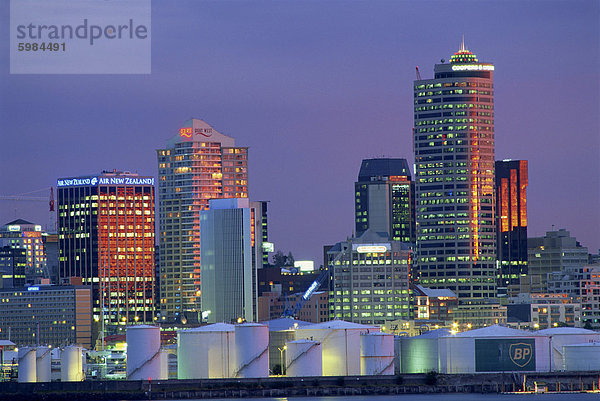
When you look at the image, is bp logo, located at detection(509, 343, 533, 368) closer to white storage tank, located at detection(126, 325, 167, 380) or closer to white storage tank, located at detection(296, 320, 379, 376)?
white storage tank, located at detection(296, 320, 379, 376)

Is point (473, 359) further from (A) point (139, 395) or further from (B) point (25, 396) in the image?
(B) point (25, 396)

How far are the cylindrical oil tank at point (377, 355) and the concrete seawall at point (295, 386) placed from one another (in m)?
3.31

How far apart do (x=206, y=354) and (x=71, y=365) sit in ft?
62.2

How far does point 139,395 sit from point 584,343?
2278 inches

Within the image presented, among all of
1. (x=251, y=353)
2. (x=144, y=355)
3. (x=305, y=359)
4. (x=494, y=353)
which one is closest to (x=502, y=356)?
(x=494, y=353)

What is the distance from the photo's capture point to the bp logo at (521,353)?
19162 centimetres

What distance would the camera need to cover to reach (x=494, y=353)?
191250 millimetres

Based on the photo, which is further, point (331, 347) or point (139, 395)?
point (331, 347)

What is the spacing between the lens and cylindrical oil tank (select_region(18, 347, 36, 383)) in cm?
19250

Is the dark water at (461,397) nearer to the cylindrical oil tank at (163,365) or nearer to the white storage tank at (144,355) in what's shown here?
the cylindrical oil tank at (163,365)

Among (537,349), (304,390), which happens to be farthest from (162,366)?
(537,349)

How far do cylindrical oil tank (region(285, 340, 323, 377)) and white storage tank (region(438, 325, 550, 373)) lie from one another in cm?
1617

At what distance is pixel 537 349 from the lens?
192750 mm

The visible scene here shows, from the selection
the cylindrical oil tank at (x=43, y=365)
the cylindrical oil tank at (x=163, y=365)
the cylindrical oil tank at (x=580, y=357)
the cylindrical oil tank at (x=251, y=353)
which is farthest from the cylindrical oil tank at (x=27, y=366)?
the cylindrical oil tank at (x=580, y=357)
